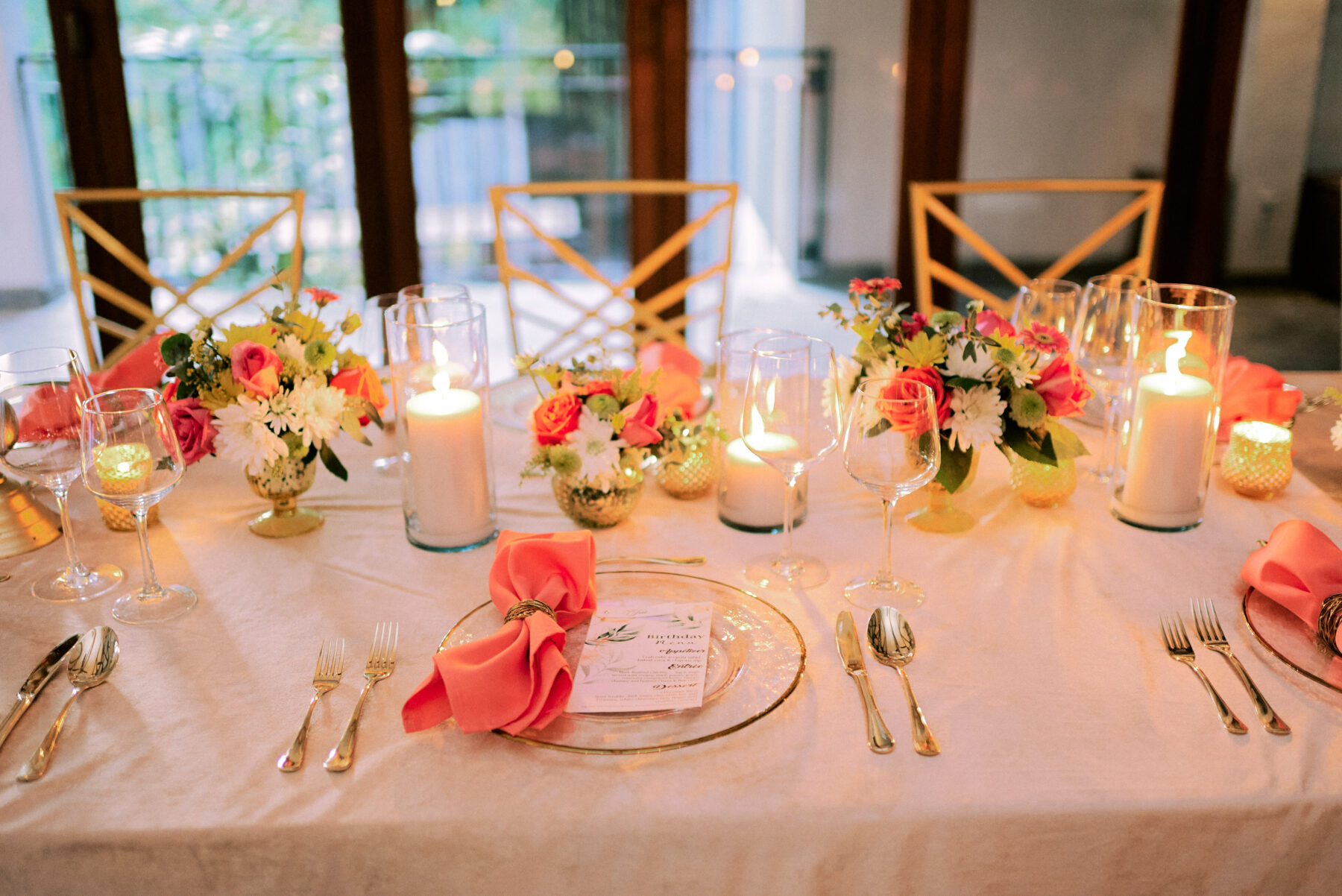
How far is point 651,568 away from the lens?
119cm

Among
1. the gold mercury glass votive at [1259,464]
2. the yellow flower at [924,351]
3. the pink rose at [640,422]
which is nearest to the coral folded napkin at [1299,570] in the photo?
the gold mercury glass votive at [1259,464]

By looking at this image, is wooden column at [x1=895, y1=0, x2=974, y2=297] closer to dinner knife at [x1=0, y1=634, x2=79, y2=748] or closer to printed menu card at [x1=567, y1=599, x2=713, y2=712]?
printed menu card at [x1=567, y1=599, x2=713, y2=712]

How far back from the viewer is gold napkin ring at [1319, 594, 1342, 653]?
995 mm

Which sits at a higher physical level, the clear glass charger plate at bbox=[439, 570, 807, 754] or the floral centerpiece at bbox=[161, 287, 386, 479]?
the floral centerpiece at bbox=[161, 287, 386, 479]

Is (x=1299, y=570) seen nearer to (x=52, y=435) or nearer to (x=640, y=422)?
(x=640, y=422)

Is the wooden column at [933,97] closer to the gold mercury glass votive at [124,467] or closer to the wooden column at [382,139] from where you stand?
the wooden column at [382,139]

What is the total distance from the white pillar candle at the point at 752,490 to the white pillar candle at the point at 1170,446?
42cm

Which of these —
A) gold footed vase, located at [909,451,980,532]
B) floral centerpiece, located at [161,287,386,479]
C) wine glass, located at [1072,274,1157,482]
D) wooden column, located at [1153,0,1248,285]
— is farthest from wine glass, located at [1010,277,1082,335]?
wooden column, located at [1153,0,1248,285]

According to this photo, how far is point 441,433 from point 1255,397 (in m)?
1.10

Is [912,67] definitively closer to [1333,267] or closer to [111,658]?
[1333,267]

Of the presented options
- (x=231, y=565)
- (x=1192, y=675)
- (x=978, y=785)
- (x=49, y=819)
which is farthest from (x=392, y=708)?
(x=1192, y=675)

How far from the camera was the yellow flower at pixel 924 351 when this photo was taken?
1.21m

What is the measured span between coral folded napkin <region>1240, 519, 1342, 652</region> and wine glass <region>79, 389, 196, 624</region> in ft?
3.57

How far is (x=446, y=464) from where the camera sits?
1229 millimetres
